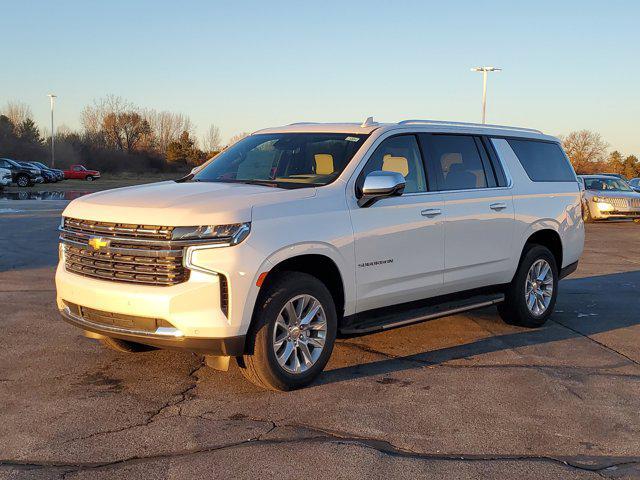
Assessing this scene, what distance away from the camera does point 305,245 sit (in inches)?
215

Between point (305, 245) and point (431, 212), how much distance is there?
1575 mm

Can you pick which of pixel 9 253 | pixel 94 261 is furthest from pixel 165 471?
pixel 9 253

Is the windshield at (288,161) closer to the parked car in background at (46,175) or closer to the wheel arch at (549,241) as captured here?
the wheel arch at (549,241)

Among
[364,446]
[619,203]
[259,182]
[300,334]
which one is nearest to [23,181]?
[619,203]

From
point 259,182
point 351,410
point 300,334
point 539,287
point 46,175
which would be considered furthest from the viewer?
point 46,175

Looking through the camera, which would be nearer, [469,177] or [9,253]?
[469,177]

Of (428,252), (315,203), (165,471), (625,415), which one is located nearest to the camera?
(165,471)

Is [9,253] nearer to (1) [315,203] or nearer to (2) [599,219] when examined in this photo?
(1) [315,203]

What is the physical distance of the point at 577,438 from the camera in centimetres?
475

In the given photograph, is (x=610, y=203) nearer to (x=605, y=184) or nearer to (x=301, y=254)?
(x=605, y=184)

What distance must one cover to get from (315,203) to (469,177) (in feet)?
7.26

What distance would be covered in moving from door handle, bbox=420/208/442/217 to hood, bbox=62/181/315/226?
1223mm

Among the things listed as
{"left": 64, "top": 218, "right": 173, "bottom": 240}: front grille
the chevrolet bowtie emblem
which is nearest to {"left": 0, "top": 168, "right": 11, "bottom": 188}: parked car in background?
Answer: {"left": 64, "top": 218, "right": 173, "bottom": 240}: front grille

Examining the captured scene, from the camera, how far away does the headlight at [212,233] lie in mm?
5035
